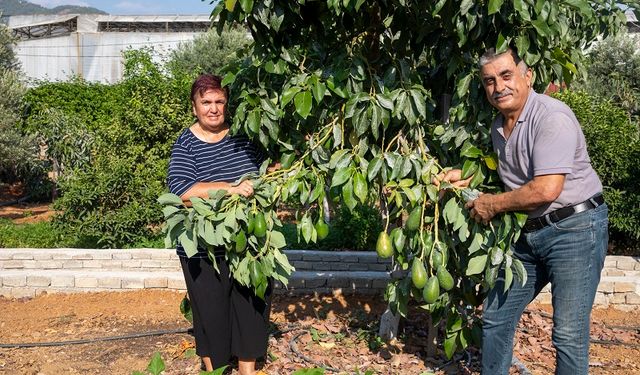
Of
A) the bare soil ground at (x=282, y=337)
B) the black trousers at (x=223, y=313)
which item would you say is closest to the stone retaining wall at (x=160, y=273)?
the bare soil ground at (x=282, y=337)

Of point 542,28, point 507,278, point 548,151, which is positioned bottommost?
point 507,278

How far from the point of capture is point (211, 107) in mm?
3373

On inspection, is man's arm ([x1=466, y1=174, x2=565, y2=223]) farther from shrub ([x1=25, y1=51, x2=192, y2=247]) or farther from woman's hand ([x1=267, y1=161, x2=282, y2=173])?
shrub ([x1=25, y1=51, x2=192, y2=247])

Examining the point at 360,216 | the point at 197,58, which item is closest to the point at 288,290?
the point at 360,216

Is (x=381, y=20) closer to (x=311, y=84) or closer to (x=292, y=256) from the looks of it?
(x=311, y=84)

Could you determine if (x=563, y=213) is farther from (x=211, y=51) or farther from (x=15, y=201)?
(x=211, y=51)

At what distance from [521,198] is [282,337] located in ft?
7.24

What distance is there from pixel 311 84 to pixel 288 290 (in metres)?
2.64

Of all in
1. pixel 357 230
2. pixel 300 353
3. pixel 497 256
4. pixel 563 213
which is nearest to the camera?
pixel 563 213

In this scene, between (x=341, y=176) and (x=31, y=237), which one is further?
(x=31, y=237)

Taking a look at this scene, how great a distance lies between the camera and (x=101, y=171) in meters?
6.48

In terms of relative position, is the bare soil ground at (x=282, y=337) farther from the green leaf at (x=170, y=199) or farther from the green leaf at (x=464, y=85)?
the green leaf at (x=464, y=85)

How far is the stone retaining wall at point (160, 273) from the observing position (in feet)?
17.1

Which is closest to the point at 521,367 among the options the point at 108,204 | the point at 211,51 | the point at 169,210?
the point at 169,210
